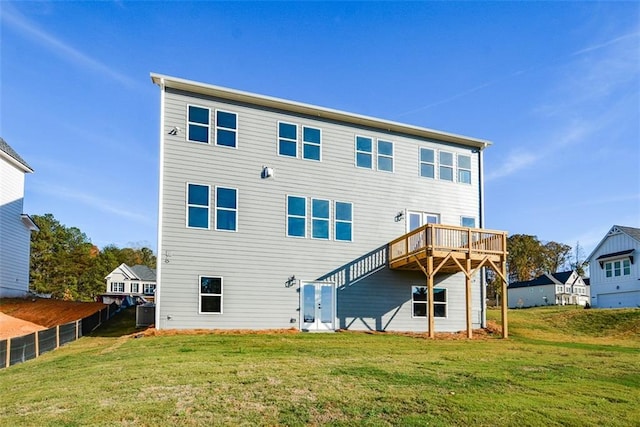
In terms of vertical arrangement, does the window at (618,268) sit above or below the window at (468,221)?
below

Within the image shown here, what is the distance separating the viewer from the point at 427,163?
1802cm

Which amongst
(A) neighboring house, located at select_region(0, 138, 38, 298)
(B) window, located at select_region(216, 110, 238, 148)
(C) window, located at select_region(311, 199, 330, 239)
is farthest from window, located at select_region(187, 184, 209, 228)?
(A) neighboring house, located at select_region(0, 138, 38, 298)

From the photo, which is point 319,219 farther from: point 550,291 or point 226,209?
point 550,291

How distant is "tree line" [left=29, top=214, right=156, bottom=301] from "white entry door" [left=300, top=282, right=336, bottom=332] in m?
37.6

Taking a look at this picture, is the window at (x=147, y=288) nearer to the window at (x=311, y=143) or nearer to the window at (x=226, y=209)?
the window at (x=226, y=209)

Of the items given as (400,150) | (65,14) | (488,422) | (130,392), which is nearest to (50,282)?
(65,14)

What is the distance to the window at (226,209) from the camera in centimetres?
1474

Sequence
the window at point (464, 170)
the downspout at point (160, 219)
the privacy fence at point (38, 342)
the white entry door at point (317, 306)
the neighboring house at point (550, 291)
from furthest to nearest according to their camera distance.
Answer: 1. the neighboring house at point (550, 291)
2. the window at point (464, 170)
3. the white entry door at point (317, 306)
4. the downspout at point (160, 219)
5. the privacy fence at point (38, 342)

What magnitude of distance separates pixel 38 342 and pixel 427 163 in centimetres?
1400

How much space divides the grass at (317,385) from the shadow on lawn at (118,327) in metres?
2.97

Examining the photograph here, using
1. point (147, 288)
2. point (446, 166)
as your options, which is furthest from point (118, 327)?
point (147, 288)

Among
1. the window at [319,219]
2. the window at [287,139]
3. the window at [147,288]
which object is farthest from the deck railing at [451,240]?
the window at [147,288]

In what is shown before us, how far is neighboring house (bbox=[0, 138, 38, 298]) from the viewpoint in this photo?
834 inches

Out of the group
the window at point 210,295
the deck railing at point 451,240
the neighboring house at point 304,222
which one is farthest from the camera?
the deck railing at point 451,240
